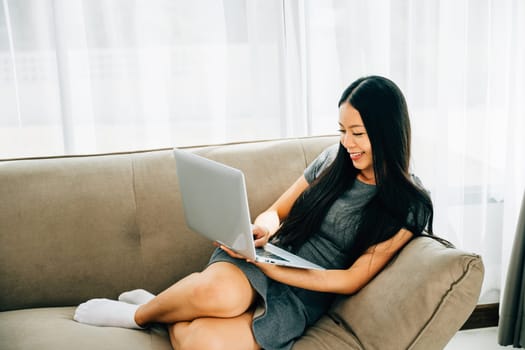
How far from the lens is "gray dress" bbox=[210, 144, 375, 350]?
5.17 ft

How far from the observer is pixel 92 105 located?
2275 mm

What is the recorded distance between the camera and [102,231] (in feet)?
6.30

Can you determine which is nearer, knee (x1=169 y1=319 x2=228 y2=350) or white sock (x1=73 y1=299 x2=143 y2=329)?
knee (x1=169 y1=319 x2=228 y2=350)

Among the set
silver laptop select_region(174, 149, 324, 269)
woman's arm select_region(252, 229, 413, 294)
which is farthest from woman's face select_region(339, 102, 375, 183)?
silver laptop select_region(174, 149, 324, 269)

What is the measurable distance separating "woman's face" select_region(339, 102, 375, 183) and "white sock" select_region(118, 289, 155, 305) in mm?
767

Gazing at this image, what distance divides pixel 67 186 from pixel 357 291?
0.99m

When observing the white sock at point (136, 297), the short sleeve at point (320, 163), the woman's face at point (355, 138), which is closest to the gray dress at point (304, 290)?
the short sleeve at point (320, 163)

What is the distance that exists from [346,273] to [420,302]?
258mm

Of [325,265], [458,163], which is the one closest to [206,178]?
[325,265]

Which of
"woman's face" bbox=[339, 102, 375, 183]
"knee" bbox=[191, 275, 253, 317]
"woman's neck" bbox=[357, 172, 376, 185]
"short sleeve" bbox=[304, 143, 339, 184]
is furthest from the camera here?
"short sleeve" bbox=[304, 143, 339, 184]

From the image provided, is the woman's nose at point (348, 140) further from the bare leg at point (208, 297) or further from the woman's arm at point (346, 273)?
the bare leg at point (208, 297)

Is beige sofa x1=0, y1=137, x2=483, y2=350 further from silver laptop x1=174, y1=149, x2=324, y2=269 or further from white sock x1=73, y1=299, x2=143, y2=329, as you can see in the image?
silver laptop x1=174, y1=149, x2=324, y2=269

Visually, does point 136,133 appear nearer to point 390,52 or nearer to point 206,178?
point 206,178

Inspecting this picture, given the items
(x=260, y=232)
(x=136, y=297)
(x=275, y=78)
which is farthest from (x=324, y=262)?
(x=275, y=78)
